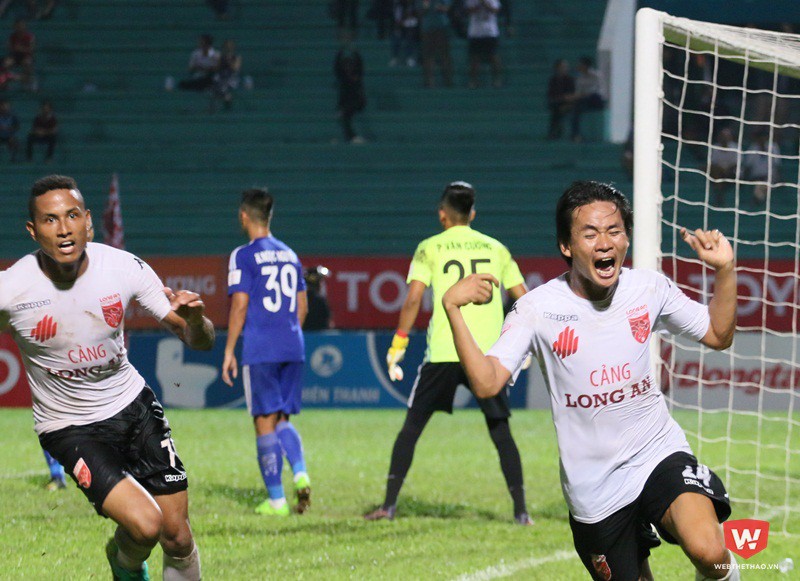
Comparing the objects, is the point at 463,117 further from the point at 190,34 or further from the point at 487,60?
the point at 190,34

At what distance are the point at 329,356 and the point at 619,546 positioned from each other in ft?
40.6

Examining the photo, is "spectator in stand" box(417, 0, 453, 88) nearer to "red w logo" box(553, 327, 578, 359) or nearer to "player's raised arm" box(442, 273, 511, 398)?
"red w logo" box(553, 327, 578, 359)

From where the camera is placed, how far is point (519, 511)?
805 centimetres

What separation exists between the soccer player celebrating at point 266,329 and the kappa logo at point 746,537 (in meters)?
2.94

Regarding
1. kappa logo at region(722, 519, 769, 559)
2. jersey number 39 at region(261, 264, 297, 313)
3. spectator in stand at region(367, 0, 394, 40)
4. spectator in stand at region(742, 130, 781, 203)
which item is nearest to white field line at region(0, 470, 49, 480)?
jersey number 39 at region(261, 264, 297, 313)

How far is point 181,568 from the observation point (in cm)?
535

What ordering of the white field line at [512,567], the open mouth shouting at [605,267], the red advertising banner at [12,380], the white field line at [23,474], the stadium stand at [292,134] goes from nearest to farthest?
the open mouth shouting at [605,267], the white field line at [512,567], the white field line at [23,474], the red advertising banner at [12,380], the stadium stand at [292,134]

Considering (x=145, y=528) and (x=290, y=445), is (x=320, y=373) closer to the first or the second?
(x=290, y=445)

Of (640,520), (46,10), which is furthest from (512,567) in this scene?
(46,10)

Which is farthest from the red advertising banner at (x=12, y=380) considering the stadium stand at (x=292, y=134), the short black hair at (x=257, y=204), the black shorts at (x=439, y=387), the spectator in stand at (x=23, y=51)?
the spectator in stand at (x=23, y=51)

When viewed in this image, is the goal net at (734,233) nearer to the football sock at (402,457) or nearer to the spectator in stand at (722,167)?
the spectator in stand at (722,167)

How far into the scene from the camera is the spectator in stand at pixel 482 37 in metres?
25.0

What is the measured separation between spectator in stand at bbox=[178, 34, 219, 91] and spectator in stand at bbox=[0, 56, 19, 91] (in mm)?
3532

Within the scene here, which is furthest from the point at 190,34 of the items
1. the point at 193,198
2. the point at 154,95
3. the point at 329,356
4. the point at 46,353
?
the point at 46,353
